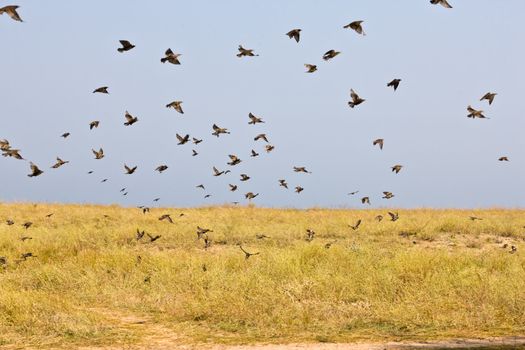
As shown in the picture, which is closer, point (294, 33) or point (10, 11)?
point (10, 11)

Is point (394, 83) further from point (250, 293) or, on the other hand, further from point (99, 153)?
point (99, 153)

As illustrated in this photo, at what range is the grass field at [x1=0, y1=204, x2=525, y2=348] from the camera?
11.7 meters

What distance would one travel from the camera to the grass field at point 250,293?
11.7 metres

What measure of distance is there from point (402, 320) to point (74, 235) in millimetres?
→ 14525

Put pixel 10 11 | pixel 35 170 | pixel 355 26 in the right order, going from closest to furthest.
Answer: pixel 10 11, pixel 355 26, pixel 35 170

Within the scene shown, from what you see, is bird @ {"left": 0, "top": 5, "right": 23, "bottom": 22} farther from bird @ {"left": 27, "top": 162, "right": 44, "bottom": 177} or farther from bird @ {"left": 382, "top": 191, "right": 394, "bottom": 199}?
bird @ {"left": 382, "top": 191, "right": 394, "bottom": 199}

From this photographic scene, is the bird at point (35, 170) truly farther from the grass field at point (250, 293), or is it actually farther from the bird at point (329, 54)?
the bird at point (329, 54)

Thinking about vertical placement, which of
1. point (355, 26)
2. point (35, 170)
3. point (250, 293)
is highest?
point (355, 26)

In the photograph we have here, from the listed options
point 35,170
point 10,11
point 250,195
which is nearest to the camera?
point 10,11

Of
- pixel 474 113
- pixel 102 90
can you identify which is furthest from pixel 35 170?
pixel 474 113

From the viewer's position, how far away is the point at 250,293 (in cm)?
1403

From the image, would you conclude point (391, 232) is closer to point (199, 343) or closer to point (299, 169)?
point (299, 169)

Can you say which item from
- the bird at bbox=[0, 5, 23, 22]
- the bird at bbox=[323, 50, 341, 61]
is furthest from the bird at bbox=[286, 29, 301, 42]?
the bird at bbox=[0, 5, 23, 22]

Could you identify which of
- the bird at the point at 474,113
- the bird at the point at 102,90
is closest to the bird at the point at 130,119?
A: the bird at the point at 102,90
